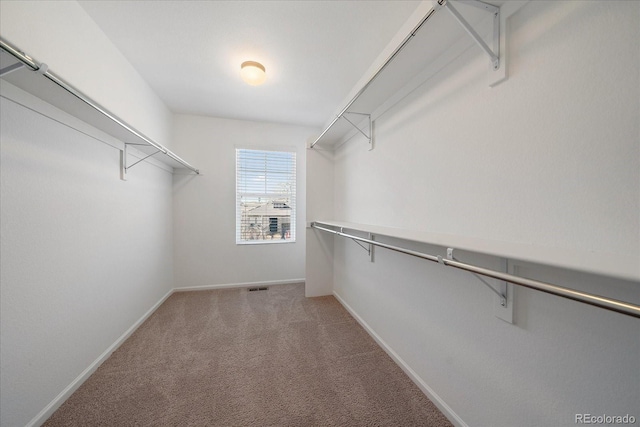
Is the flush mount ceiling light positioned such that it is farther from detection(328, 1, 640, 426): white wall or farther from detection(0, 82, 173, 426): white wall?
detection(328, 1, 640, 426): white wall

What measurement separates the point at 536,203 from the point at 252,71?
2.23m

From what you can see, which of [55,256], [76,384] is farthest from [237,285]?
[55,256]

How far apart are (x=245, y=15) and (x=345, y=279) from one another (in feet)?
8.65

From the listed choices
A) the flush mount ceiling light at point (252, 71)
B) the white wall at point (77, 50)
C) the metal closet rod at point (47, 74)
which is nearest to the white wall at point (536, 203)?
the flush mount ceiling light at point (252, 71)

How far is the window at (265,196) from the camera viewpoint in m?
3.56

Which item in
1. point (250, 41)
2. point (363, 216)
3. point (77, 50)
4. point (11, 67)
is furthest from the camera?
point (363, 216)

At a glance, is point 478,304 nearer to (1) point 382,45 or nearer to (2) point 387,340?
(2) point 387,340

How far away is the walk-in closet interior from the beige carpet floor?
15 millimetres

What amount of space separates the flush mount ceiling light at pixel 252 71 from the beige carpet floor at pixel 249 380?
240 centimetres

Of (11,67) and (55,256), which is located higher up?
(11,67)

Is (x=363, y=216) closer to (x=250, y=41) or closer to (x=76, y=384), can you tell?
(x=250, y=41)

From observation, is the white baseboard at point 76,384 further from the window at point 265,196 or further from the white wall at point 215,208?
the window at point 265,196

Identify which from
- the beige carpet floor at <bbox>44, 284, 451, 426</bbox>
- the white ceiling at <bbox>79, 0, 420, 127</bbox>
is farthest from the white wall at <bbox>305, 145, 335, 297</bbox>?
the white ceiling at <bbox>79, 0, 420, 127</bbox>

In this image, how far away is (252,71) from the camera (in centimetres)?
204
